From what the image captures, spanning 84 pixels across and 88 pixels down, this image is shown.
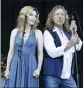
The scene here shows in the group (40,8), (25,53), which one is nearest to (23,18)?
(40,8)

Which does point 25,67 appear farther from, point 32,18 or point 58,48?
point 32,18

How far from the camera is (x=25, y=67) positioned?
400 centimetres

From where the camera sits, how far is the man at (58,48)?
3996 mm

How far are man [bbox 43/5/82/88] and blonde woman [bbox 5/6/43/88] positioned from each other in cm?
8

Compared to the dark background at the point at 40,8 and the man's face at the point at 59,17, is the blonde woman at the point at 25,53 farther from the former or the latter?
the man's face at the point at 59,17

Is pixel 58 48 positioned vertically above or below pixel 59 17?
below

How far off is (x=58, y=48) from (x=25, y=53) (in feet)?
1.03

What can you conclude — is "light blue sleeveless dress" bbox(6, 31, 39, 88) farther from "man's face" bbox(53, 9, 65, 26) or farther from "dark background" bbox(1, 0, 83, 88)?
"man's face" bbox(53, 9, 65, 26)

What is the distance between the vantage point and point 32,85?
4004 mm

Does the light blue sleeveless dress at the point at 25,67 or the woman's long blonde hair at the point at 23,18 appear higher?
the woman's long blonde hair at the point at 23,18

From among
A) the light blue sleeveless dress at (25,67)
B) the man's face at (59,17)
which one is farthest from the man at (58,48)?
the light blue sleeveless dress at (25,67)

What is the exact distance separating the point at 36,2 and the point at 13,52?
52 centimetres

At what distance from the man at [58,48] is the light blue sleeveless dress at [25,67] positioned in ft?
0.38

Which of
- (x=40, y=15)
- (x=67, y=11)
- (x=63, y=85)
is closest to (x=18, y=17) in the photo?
(x=40, y=15)
